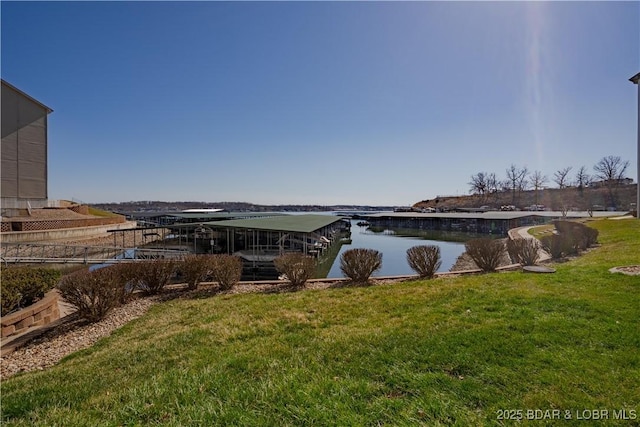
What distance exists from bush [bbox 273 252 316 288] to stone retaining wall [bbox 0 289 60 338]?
595 centimetres

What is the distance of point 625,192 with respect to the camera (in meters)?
73.3

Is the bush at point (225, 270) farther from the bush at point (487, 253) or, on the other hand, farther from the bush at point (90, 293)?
the bush at point (487, 253)

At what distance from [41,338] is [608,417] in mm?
9052

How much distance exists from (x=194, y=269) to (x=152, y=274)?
3.86 ft

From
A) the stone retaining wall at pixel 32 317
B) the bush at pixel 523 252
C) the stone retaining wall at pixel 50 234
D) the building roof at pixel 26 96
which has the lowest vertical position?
the stone retaining wall at pixel 32 317

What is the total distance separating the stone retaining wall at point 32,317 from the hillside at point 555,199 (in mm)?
72484

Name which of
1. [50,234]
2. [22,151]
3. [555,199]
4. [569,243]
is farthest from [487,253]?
[555,199]

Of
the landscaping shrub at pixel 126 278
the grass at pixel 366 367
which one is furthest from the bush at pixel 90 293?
the grass at pixel 366 367

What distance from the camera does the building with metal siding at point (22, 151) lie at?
111 feet

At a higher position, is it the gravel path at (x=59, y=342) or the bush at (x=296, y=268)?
the bush at (x=296, y=268)

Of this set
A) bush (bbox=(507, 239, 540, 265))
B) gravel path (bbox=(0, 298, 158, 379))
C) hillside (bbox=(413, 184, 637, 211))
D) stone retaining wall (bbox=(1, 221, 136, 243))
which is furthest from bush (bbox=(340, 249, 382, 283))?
hillside (bbox=(413, 184, 637, 211))

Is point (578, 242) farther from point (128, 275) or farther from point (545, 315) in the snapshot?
point (128, 275)

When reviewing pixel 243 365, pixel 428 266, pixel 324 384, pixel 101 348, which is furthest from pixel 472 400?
pixel 428 266

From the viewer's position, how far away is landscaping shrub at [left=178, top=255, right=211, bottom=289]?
31.4 feet
